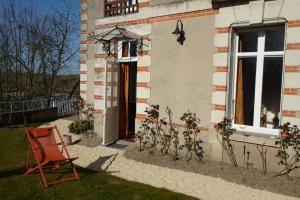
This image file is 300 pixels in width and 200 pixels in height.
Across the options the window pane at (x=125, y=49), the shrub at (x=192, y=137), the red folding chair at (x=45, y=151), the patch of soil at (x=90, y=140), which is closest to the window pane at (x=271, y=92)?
the shrub at (x=192, y=137)

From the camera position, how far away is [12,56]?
44.6ft

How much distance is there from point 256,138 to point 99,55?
5285 mm

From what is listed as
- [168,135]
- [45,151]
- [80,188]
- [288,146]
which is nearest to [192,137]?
[168,135]

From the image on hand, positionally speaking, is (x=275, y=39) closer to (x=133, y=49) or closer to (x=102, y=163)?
(x=133, y=49)

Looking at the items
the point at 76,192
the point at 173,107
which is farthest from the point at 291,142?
the point at 76,192

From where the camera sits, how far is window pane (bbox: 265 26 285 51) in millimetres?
6180

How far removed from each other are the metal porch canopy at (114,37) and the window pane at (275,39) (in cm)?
326

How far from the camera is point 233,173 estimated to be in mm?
6219

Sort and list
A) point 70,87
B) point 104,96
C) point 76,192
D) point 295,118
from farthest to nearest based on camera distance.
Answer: point 70,87
point 104,96
point 295,118
point 76,192

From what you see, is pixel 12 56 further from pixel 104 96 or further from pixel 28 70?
pixel 104 96

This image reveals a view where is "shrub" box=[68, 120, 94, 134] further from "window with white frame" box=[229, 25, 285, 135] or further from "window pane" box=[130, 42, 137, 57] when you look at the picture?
"window with white frame" box=[229, 25, 285, 135]

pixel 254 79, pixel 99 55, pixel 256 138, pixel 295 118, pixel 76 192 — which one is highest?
pixel 99 55

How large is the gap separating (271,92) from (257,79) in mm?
412

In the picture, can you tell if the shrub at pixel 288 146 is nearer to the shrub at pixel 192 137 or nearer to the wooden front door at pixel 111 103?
the shrub at pixel 192 137
